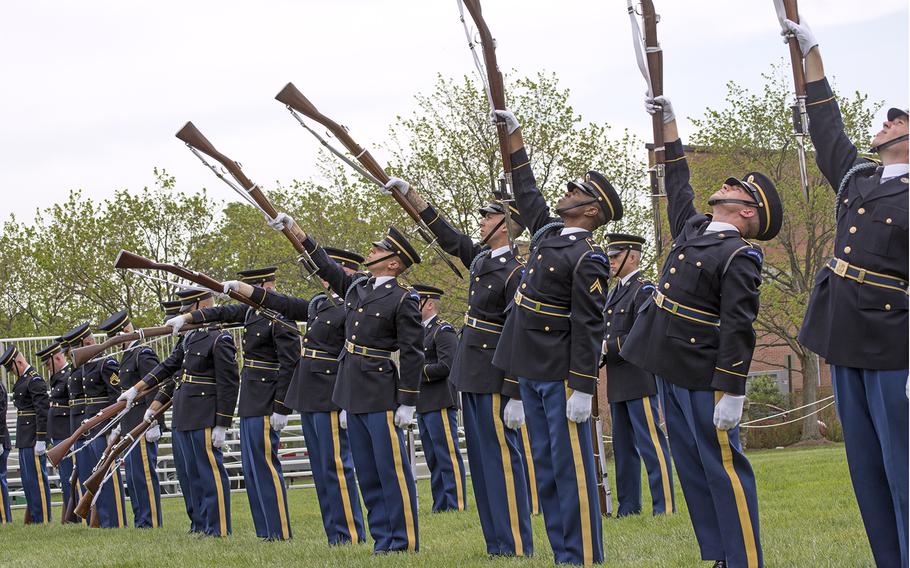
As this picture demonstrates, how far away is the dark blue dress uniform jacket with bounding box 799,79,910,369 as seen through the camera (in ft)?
15.5

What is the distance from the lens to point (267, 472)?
10039mm

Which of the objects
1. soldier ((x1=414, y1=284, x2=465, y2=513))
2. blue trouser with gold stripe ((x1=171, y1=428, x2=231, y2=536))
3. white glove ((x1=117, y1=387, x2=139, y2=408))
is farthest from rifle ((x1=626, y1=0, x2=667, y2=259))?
white glove ((x1=117, y1=387, x2=139, y2=408))

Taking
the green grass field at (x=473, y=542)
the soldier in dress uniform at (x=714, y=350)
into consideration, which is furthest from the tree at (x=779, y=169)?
the soldier in dress uniform at (x=714, y=350)

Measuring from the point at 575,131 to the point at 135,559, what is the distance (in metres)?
19.2

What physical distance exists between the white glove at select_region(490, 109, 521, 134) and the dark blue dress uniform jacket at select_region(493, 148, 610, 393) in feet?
2.32

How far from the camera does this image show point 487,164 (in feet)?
86.0

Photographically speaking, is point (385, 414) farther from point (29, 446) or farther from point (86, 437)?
A: point (29, 446)

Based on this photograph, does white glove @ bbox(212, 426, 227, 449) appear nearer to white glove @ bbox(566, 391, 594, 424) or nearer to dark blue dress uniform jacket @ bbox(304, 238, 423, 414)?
dark blue dress uniform jacket @ bbox(304, 238, 423, 414)

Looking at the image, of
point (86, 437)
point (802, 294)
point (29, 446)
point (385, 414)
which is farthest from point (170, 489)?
point (802, 294)

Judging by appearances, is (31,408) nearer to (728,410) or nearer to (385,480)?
(385,480)

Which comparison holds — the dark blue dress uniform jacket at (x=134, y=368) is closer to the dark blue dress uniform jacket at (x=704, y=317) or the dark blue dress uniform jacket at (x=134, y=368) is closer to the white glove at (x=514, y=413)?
the white glove at (x=514, y=413)

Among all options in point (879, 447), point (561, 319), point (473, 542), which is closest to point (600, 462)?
point (473, 542)

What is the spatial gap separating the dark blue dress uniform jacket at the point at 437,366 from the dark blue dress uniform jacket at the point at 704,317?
6.13 m

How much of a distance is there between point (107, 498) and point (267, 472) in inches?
169
